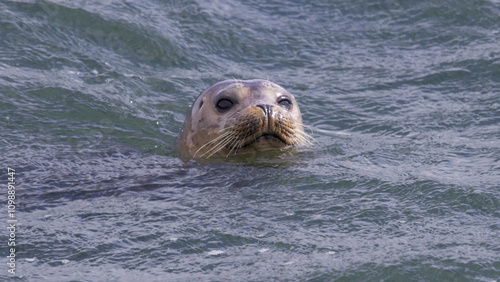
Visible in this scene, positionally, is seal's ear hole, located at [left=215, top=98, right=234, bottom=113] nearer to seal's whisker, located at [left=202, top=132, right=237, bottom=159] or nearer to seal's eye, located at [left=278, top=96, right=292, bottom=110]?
seal's whisker, located at [left=202, top=132, right=237, bottom=159]

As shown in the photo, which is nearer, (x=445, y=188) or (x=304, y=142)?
(x=445, y=188)

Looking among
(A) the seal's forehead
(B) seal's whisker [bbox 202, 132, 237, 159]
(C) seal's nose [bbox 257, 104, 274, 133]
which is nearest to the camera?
(C) seal's nose [bbox 257, 104, 274, 133]

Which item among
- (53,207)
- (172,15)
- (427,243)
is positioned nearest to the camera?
(427,243)

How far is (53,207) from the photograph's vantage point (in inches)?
221

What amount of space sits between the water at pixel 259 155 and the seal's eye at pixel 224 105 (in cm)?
56

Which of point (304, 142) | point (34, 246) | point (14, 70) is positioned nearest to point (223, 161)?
point (304, 142)

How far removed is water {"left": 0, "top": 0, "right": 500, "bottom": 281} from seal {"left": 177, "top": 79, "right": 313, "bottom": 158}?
18 centimetres

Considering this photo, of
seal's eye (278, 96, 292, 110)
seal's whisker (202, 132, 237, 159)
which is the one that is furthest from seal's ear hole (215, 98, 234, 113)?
seal's eye (278, 96, 292, 110)

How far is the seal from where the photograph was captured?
6.59 meters

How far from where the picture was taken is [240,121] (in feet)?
21.8

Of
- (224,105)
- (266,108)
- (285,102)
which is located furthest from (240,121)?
(285,102)

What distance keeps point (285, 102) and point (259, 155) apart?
66cm

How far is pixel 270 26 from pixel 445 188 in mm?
6228

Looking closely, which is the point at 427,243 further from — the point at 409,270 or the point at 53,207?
the point at 53,207
